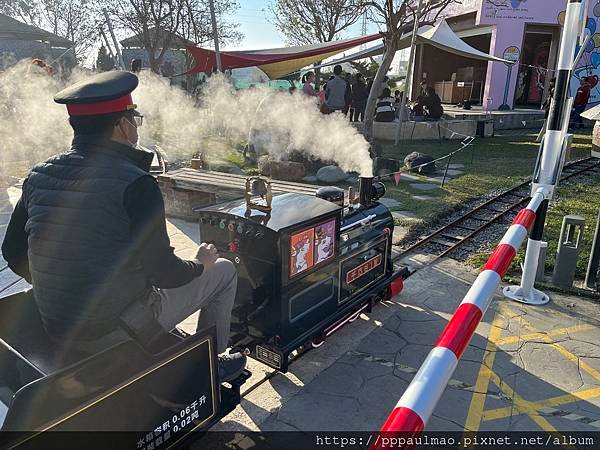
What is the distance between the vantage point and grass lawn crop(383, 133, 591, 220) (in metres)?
7.38

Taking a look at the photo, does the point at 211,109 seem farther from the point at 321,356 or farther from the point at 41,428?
the point at 41,428

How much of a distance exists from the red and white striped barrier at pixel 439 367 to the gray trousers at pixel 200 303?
1.36 meters

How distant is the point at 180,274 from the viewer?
222 cm

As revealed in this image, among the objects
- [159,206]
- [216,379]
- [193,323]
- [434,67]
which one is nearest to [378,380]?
[216,379]

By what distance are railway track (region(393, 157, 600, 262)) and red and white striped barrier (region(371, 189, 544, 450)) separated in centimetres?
331

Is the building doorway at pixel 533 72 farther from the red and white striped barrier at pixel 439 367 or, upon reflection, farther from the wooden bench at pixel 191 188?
the red and white striped barrier at pixel 439 367

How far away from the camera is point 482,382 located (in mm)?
3189

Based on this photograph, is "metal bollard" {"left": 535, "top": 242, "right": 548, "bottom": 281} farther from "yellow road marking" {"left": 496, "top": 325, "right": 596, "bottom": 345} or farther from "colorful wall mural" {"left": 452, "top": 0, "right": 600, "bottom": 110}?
"colorful wall mural" {"left": 452, "top": 0, "right": 600, "bottom": 110}

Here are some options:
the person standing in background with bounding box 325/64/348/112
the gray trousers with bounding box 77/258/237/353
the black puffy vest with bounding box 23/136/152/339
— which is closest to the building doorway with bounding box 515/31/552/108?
the person standing in background with bounding box 325/64/348/112

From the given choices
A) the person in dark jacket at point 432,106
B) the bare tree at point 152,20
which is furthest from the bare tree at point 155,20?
the person in dark jacket at point 432,106

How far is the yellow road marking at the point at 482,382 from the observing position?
9.27ft

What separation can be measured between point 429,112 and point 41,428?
14.7 m

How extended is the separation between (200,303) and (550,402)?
7.46 feet

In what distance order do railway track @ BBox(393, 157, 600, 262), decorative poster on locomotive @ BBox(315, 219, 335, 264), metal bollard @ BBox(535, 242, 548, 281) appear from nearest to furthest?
decorative poster on locomotive @ BBox(315, 219, 335, 264) < metal bollard @ BBox(535, 242, 548, 281) < railway track @ BBox(393, 157, 600, 262)
